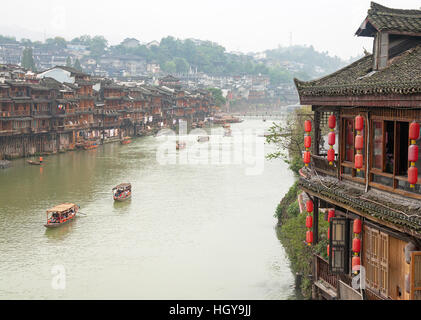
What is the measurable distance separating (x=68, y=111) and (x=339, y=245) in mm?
44130

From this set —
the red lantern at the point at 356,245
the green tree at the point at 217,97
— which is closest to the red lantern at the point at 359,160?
the red lantern at the point at 356,245

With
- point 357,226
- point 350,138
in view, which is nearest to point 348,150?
point 350,138

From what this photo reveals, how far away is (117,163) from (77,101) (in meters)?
13.2

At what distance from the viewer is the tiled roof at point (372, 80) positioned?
8.27 m

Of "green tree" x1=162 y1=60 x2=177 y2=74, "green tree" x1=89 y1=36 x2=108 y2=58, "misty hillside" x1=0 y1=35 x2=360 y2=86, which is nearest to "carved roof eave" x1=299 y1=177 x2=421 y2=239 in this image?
"misty hillside" x1=0 y1=35 x2=360 y2=86

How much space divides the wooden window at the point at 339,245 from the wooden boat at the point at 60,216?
15388 millimetres

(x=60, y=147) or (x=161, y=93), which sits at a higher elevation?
(x=161, y=93)

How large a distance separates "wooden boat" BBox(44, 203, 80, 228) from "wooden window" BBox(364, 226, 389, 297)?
16121 mm

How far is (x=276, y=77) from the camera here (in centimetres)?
17025

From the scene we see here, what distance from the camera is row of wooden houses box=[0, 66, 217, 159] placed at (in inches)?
1736
